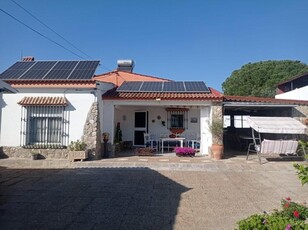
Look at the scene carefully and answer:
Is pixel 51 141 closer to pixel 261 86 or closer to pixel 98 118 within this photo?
pixel 98 118

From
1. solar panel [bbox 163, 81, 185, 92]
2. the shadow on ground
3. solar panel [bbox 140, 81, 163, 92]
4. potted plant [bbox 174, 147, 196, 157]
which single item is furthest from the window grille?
potted plant [bbox 174, 147, 196, 157]

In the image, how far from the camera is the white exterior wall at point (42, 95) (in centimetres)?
1221

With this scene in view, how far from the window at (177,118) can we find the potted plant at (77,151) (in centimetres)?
685

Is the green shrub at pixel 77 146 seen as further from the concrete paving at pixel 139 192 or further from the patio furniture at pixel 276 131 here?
the patio furniture at pixel 276 131

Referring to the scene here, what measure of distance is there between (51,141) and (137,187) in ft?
21.2

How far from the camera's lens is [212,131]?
499 inches

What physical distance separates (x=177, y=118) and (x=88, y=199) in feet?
37.2

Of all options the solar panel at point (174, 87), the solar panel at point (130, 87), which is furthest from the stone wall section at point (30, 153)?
the solar panel at point (174, 87)

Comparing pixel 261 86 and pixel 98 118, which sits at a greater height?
pixel 261 86

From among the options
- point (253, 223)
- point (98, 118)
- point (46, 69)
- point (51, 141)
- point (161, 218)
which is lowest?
point (161, 218)

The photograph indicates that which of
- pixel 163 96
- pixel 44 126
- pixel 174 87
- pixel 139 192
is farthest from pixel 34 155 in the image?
pixel 174 87

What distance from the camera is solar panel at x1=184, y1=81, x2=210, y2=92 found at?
1409 cm

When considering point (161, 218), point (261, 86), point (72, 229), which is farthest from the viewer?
point (261, 86)

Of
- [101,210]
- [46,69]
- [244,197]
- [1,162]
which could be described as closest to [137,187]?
[101,210]
